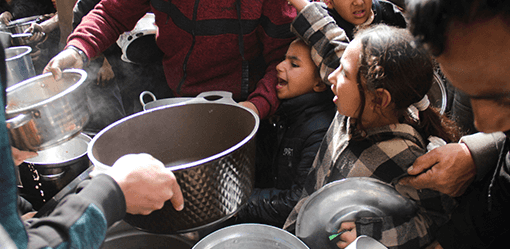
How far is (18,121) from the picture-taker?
0.64 metres

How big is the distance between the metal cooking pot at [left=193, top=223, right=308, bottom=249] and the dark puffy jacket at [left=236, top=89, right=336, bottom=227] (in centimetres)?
45

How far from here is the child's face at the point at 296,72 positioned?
4.31ft

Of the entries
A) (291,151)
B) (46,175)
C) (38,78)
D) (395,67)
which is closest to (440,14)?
(395,67)

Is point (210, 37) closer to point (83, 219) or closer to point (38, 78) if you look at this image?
point (38, 78)

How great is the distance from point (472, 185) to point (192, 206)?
0.68m

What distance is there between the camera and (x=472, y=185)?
29.5 inches

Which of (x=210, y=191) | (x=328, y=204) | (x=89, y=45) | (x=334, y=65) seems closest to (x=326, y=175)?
(x=328, y=204)

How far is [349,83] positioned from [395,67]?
135mm

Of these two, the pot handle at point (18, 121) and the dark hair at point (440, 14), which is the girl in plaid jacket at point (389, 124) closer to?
the dark hair at point (440, 14)

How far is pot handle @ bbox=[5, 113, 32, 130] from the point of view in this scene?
0.63 m

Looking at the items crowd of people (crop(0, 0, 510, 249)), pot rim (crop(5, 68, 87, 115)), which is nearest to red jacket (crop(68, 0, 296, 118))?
crowd of people (crop(0, 0, 510, 249))

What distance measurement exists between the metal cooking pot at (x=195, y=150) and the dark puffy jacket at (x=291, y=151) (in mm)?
362

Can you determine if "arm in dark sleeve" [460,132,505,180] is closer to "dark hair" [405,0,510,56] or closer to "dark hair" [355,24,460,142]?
"dark hair" [355,24,460,142]

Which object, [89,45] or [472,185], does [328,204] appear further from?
[89,45]
